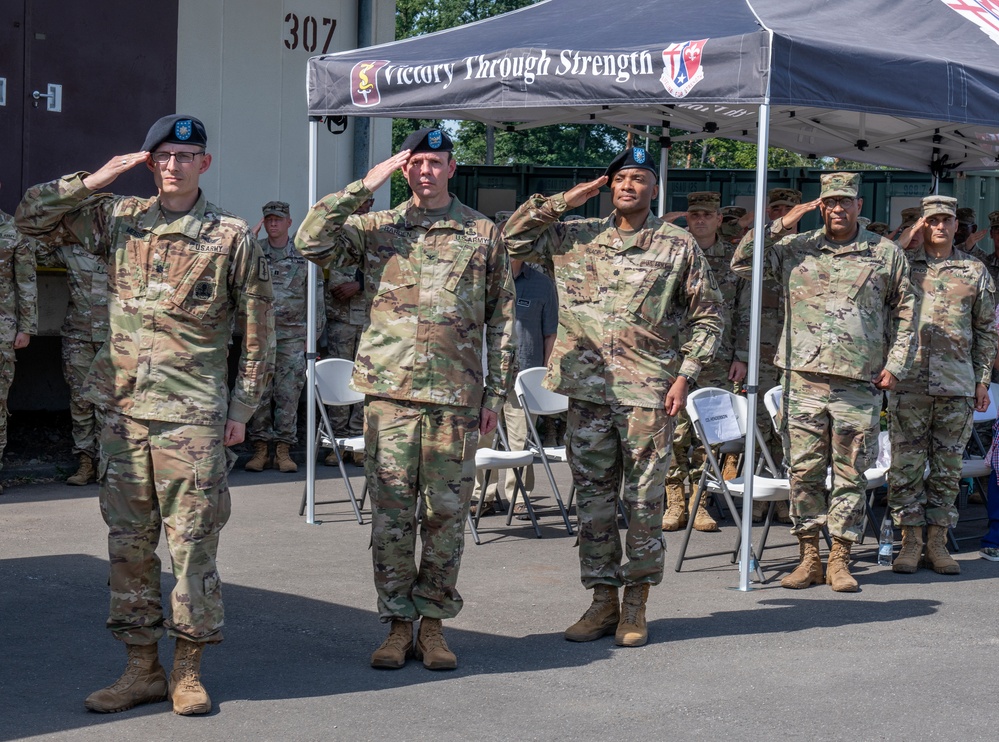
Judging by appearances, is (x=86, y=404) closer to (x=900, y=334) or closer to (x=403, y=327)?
(x=403, y=327)

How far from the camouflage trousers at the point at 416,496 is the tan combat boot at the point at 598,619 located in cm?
75

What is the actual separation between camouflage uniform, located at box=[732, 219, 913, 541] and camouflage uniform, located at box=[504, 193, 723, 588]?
141 centimetres

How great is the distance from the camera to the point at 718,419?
26.3 ft

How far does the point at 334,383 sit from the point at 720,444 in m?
2.93

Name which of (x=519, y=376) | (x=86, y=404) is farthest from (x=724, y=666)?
(x=86, y=404)

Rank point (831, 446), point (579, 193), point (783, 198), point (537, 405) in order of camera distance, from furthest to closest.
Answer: point (783, 198)
point (537, 405)
point (831, 446)
point (579, 193)

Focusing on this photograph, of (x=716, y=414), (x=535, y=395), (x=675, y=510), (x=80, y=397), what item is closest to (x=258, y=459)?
(x=80, y=397)

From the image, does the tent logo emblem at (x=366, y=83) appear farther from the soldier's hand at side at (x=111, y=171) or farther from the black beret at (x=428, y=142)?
the soldier's hand at side at (x=111, y=171)

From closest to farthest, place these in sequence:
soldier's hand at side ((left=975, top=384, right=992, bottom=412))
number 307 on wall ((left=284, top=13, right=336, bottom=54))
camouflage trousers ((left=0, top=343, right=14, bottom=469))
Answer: soldier's hand at side ((left=975, top=384, right=992, bottom=412)) → camouflage trousers ((left=0, top=343, right=14, bottom=469)) → number 307 on wall ((left=284, top=13, right=336, bottom=54))

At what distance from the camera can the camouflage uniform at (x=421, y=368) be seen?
5.58 m

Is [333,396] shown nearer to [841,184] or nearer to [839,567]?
[839,567]

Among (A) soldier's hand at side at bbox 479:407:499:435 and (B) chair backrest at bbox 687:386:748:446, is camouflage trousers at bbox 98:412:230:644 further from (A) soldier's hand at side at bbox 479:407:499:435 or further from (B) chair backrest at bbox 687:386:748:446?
(B) chair backrest at bbox 687:386:748:446

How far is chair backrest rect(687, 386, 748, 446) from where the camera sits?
25.7 feet

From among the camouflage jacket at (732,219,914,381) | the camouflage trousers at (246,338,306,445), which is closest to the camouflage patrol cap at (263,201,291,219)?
the camouflage trousers at (246,338,306,445)
